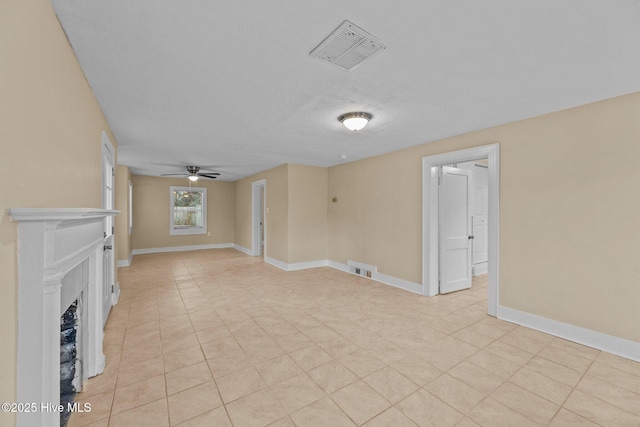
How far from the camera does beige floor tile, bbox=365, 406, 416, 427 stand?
1.64 metres

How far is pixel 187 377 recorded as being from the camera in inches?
82.7

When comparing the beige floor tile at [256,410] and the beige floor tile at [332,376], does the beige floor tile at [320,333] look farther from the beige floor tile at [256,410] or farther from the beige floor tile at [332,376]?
the beige floor tile at [256,410]

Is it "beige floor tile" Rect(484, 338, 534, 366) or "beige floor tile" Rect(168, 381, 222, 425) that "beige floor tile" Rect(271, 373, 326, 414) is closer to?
"beige floor tile" Rect(168, 381, 222, 425)

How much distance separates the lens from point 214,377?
2.10 meters

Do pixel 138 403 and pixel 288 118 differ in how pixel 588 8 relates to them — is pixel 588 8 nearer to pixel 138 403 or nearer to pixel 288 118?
pixel 288 118

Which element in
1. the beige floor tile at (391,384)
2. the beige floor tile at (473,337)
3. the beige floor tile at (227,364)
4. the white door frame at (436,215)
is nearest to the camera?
the beige floor tile at (391,384)

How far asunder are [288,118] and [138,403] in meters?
2.86

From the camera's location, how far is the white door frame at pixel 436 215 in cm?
325

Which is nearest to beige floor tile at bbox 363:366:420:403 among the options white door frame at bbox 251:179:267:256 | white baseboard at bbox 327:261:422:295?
white baseboard at bbox 327:261:422:295

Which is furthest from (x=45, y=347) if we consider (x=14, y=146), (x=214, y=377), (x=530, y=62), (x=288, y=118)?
(x=530, y=62)

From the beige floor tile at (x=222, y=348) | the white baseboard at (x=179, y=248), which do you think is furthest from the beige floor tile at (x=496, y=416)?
Answer: the white baseboard at (x=179, y=248)

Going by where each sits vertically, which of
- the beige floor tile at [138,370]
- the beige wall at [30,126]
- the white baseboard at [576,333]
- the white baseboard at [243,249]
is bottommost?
the beige floor tile at [138,370]

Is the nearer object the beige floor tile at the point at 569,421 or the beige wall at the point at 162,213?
the beige floor tile at the point at 569,421

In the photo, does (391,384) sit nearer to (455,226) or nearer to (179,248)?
(455,226)
